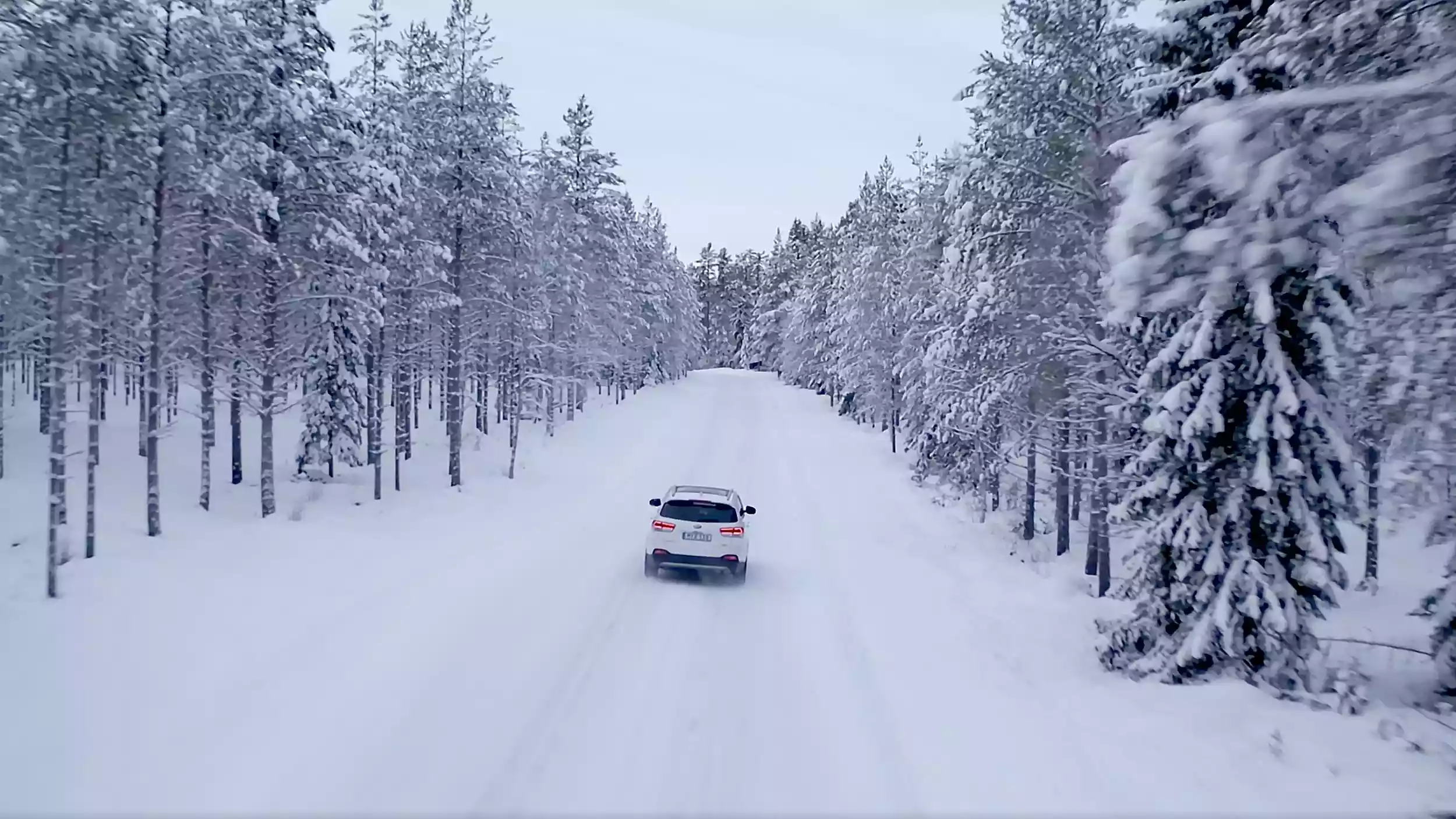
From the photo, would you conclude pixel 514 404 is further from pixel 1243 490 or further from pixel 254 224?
pixel 1243 490

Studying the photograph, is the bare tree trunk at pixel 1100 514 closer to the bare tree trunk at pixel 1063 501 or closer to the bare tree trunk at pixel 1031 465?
the bare tree trunk at pixel 1063 501

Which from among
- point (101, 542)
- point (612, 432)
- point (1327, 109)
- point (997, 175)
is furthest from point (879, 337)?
point (1327, 109)

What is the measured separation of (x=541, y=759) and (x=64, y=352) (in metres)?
12.8

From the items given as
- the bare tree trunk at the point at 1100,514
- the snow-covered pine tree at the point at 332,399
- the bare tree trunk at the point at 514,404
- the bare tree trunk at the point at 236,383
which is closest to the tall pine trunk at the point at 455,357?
the bare tree trunk at the point at 514,404

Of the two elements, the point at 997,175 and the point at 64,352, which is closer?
the point at 64,352

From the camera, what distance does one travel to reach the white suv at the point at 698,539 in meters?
16.0

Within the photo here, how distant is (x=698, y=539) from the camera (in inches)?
632

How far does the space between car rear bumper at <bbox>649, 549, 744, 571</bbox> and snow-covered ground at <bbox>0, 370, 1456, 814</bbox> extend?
0.47m

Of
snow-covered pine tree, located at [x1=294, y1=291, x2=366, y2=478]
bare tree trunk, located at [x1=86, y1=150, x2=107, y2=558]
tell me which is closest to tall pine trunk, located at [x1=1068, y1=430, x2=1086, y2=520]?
bare tree trunk, located at [x1=86, y1=150, x2=107, y2=558]

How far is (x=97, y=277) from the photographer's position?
1841 centimetres

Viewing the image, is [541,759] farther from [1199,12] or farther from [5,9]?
[5,9]

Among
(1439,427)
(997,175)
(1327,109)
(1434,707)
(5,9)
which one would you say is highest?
(5,9)

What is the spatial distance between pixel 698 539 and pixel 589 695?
6.66 m

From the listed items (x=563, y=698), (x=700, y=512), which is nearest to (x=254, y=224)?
(x=700, y=512)
